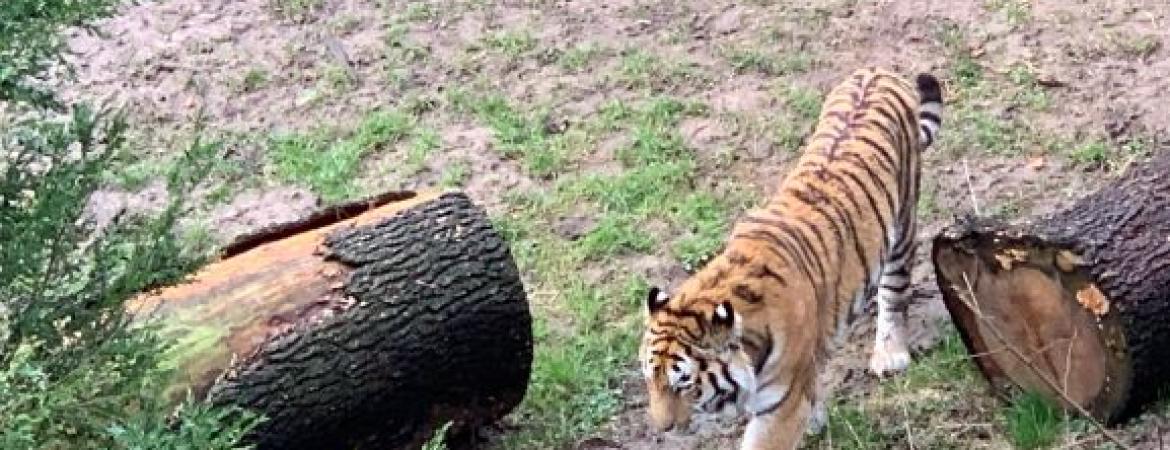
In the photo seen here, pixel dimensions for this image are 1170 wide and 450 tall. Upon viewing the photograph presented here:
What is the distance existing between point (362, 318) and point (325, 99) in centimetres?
345

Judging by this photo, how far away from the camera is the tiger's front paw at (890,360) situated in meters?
5.94

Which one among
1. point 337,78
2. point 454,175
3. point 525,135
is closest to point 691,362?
point 454,175

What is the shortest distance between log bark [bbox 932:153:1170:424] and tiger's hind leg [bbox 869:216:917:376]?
0.41 meters

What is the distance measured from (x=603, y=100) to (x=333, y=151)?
1281 millimetres

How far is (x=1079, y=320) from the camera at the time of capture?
5180 millimetres

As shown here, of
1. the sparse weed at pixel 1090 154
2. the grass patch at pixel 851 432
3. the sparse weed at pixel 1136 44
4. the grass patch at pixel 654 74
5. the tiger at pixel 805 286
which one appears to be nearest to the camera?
the tiger at pixel 805 286

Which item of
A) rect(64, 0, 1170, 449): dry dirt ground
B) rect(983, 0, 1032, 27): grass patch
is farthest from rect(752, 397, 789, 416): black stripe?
rect(983, 0, 1032, 27): grass patch

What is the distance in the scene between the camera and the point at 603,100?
27.2 ft

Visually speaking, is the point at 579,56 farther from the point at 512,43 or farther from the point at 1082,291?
the point at 1082,291

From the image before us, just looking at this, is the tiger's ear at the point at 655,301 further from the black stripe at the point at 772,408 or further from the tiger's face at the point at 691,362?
the black stripe at the point at 772,408

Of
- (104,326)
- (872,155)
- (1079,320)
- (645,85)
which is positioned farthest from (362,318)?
(645,85)

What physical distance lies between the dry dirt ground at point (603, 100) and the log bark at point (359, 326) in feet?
1.64

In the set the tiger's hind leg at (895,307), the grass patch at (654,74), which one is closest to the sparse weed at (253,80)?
the grass patch at (654,74)

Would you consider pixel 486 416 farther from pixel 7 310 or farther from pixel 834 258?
pixel 7 310
